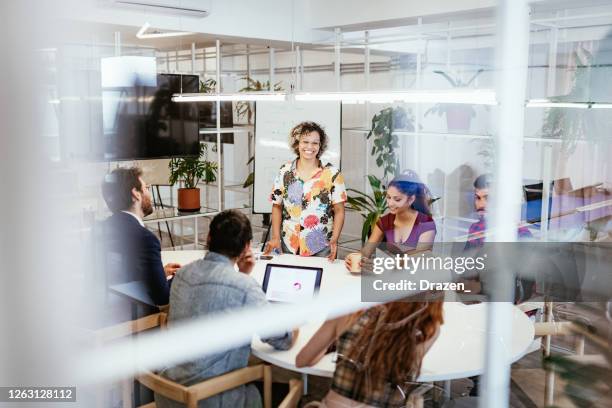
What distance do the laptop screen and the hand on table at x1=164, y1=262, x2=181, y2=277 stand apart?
0.92ft

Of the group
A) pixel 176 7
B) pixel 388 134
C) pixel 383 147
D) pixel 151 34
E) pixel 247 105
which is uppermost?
pixel 176 7

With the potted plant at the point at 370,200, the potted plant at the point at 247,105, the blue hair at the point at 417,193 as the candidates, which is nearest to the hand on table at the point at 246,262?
the blue hair at the point at 417,193

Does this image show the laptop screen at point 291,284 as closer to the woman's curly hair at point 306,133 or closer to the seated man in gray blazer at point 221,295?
the seated man in gray blazer at point 221,295

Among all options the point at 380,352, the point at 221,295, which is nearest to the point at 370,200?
the point at 380,352

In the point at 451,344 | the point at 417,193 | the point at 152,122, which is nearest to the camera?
the point at 451,344

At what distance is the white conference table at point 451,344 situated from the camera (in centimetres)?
120

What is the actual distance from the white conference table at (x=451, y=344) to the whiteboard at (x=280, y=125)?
261 cm

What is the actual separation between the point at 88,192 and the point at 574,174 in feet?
9.32

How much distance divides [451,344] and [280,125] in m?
3.17

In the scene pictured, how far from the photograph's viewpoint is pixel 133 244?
1.36 metres

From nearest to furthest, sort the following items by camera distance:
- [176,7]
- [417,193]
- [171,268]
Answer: [171,268]
[417,193]
[176,7]

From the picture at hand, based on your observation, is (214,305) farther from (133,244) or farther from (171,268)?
(171,268)

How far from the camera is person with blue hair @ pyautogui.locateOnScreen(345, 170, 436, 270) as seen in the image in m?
1.82

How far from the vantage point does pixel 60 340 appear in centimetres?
52
